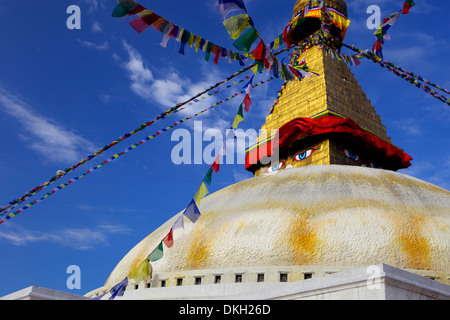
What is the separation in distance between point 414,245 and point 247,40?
173 inches

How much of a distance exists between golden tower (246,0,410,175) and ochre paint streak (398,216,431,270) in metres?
5.46

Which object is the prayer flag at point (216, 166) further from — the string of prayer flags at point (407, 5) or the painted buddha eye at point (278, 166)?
the painted buddha eye at point (278, 166)

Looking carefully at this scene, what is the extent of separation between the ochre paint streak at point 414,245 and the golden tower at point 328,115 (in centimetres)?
546

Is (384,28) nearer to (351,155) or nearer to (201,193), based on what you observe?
(351,155)

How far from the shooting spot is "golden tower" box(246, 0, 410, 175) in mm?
13680

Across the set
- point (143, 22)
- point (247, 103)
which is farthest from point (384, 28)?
point (143, 22)

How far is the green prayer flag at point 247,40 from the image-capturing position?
6062 mm

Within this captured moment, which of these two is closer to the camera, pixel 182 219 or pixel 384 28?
pixel 182 219

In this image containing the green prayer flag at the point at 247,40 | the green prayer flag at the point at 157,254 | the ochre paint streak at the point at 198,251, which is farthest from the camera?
the ochre paint streak at the point at 198,251

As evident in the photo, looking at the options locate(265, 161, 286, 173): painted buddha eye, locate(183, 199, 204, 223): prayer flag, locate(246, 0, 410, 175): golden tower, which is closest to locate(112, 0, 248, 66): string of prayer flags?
locate(183, 199, 204, 223): prayer flag

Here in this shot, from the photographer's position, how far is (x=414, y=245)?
7477 millimetres

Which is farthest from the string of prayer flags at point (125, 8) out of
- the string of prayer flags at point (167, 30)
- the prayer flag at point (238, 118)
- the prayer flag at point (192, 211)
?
the prayer flag at point (192, 211)

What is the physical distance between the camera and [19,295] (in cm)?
608
